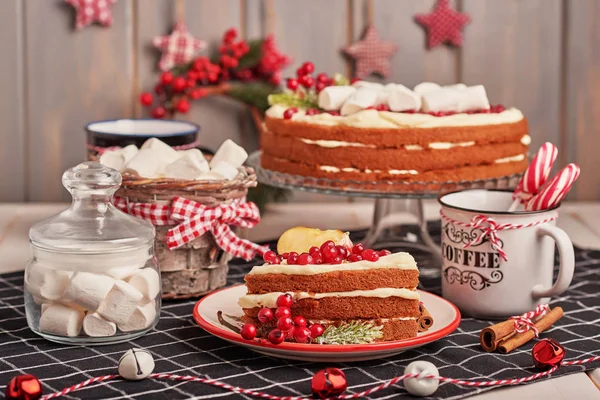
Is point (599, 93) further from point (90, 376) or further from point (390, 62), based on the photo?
point (90, 376)

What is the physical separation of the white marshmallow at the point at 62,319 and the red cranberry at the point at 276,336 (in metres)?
0.27

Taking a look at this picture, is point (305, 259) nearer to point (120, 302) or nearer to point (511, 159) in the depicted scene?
point (120, 302)

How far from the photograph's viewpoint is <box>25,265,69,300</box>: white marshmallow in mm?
1210

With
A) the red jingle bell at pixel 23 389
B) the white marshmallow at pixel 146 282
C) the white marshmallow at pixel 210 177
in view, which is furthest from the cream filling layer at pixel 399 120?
the red jingle bell at pixel 23 389

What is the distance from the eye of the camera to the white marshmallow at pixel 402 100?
1.61 meters

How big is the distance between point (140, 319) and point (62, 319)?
4.0 inches

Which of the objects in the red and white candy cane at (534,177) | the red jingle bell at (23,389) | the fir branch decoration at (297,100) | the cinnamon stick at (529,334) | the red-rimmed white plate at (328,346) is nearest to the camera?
the red jingle bell at (23,389)

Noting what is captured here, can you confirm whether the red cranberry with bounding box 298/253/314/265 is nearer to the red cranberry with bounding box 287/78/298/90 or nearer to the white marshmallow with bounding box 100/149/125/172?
the white marshmallow with bounding box 100/149/125/172

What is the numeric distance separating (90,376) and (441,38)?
56.7 inches

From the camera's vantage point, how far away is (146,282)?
125 cm

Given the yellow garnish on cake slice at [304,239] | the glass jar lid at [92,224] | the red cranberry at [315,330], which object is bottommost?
the red cranberry at [315,330]

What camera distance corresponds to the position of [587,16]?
2.33 metres

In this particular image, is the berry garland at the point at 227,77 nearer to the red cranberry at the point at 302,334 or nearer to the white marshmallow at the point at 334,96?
the white marshmallow at the point at 334,96

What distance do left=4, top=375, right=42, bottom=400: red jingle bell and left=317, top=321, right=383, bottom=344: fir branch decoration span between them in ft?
1.11
